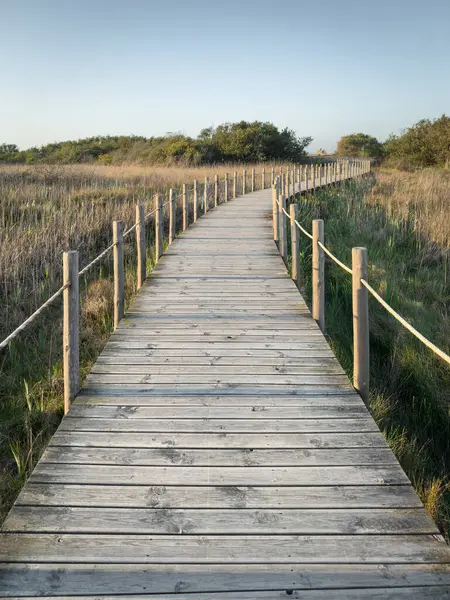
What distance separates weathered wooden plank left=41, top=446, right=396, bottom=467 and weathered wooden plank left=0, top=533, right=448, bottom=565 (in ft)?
2.08

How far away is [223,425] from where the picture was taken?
139 inches

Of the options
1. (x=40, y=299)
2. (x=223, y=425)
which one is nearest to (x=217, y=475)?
(x=223, y=425)

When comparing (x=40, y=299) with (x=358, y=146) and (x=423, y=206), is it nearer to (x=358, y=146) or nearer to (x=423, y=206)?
(x=423, y=206)

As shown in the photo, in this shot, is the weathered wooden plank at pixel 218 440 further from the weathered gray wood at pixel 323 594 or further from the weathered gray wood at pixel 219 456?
the weathered gray wood at pixel 323 594

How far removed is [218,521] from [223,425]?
980 mm

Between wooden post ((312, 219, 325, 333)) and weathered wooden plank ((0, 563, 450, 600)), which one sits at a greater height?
wooden post ((312, 219, 325, 333))

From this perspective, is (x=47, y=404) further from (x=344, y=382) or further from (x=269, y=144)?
(x=269, y=144)

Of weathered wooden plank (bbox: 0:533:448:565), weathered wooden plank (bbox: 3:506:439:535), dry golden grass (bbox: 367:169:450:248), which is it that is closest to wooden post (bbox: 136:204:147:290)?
weathered wooden plank (bbox: 3:506:439:535)

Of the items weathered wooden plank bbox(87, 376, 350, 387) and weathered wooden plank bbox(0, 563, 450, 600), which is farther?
weathered wooden plank bbox(87, 376, 350, 387)

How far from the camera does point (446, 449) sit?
4902 millimetres

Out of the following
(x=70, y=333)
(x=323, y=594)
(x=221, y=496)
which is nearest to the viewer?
(x=323, y=594)

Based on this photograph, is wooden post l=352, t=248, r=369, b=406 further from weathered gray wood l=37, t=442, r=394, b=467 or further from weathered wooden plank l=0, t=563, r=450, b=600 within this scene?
weathered wooden plank l=0, t=563, r=450, b=600

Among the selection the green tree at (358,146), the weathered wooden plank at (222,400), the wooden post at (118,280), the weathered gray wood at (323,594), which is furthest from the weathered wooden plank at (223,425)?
the green tree at (358,146)

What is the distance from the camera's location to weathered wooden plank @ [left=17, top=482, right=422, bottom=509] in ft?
8.87
